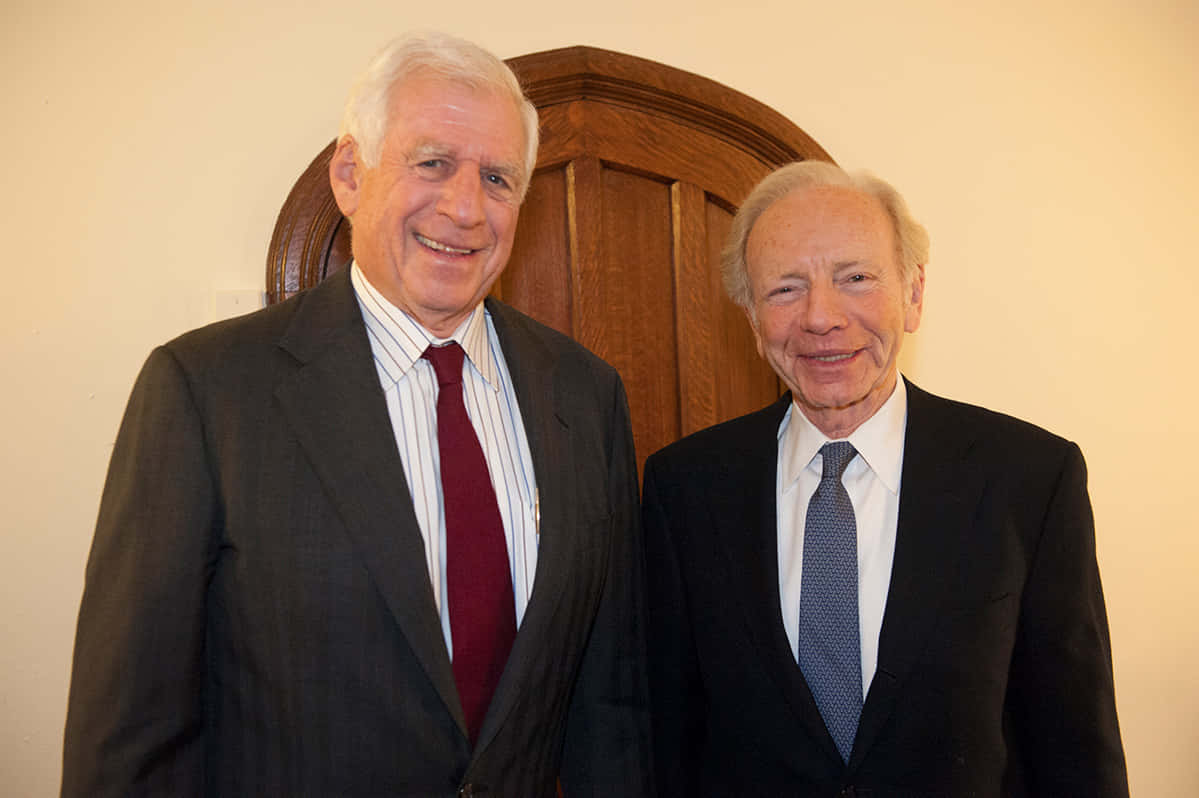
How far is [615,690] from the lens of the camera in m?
1.49

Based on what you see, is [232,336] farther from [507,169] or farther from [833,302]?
[833,302]

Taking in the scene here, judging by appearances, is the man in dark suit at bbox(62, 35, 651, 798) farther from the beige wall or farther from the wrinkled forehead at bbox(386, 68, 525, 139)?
the beige wall

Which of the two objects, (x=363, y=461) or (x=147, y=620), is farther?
(x=363, y=461)

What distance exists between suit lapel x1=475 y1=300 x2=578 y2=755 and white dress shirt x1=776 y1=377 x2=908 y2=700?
1.31 ft

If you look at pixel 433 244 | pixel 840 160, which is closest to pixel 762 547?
pixel 433 244

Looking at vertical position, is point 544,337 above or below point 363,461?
above

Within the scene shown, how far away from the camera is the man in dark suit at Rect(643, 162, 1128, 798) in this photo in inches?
51.7

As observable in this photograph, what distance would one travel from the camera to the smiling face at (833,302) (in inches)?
57.4

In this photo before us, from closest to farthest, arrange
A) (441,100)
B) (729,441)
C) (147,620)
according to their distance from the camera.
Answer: (147,620) < (441,100) < (729,441)

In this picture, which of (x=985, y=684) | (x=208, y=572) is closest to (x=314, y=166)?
(x=208, y=572)

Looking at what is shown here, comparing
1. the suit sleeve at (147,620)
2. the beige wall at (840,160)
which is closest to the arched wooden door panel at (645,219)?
the beige wall at (840,160)

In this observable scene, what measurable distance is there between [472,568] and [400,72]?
0.77 m

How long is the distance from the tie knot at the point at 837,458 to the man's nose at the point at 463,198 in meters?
0.73

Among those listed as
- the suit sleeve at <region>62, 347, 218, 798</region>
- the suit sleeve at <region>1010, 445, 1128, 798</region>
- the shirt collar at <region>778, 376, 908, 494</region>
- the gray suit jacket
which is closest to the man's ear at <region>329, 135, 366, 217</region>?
the gray suit jacket
